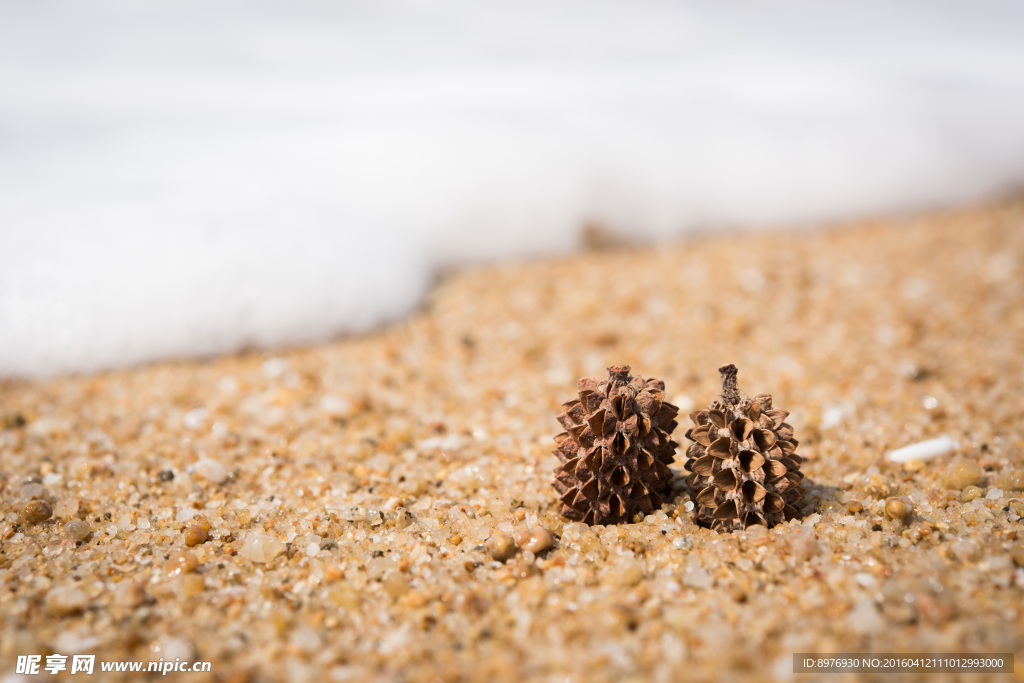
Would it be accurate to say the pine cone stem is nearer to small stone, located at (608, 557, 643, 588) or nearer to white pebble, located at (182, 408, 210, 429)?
small stone, located at (608, 557, 643, 588)

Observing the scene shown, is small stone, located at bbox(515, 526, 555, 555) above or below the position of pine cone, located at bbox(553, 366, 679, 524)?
below

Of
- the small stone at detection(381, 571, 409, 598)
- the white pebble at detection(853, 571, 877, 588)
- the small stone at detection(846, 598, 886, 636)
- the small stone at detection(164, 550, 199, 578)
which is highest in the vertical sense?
the small stone at detection(164, 550, 199, 578)

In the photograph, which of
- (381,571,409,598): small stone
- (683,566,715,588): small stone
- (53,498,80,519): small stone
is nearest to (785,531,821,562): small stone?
(683,566,715,588): small stone

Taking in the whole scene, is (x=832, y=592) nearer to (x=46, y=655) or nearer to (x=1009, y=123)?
(x=46, y=655)

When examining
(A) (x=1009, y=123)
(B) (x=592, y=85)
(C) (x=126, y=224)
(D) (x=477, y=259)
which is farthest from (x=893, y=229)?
(C) (x=126, y=224)

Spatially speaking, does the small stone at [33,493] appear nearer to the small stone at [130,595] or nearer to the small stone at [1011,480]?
the small stone at [130,595]

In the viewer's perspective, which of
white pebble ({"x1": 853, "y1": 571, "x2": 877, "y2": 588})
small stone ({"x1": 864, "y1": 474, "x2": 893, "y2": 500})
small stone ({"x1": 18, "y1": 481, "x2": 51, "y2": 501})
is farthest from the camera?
small stone ({"x1": 18, "y1": 481, "x2": 51, "y2": 501})

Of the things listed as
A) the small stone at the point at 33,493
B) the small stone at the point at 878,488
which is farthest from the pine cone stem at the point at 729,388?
the small stone at the point at 33,493

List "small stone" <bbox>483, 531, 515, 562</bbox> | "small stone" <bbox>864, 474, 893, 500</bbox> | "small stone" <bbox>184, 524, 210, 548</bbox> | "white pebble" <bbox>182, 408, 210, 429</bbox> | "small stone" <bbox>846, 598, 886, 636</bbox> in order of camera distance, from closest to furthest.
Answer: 1. "small stone" <bbox>846, 598, 886, 636</bbox>
2. "small stone" <bbox>483, 531, 515, 562</bbox>
3. "small stone" <bbox>184, 524, 210, 548</bbox>
4. "small stone" <bbox>864, 474, 893, 500</bbox>
5. "white pebble" <bbox>182, 408, 210, 429</bbox>

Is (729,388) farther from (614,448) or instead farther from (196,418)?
(196,418)
